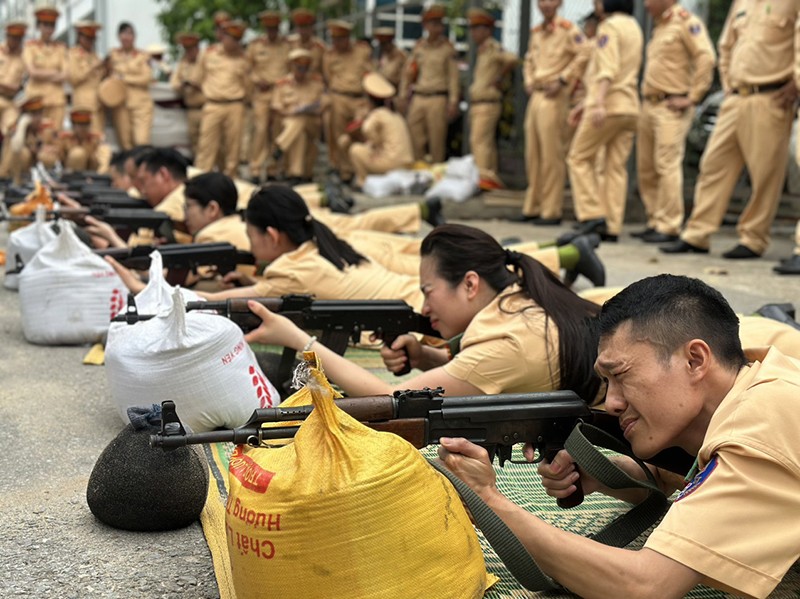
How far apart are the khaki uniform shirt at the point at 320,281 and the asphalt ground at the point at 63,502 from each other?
2.65 feet

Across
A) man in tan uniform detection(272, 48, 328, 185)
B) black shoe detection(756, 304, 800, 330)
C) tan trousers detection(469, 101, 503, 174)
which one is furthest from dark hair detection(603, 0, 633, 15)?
man in tan uniform detection(272, 48, 328, 185)

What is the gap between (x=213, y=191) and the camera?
589 cm

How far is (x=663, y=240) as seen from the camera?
29.9 feet

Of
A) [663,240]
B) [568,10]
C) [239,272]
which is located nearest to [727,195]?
[663,240]

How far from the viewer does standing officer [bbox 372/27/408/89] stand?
1403 cm

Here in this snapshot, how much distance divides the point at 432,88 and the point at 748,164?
600cm

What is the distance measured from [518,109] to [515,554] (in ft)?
35.5

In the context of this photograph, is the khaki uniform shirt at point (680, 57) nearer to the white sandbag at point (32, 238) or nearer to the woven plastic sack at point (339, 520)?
the white sandbag at point (32, 238)

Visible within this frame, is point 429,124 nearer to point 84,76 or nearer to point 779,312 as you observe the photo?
point 84,76

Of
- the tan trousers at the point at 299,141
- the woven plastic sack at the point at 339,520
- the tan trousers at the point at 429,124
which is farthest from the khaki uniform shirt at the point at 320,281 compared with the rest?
the tan trousers at the point at 299,141

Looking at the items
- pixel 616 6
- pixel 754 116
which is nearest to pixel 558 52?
pixel 616 6

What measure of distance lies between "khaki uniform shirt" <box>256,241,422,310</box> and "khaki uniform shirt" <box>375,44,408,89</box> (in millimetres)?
9708

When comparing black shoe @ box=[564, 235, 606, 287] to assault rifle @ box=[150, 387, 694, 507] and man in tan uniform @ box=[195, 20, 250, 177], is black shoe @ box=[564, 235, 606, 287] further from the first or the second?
man in tan uniform @ box=[195, 20, 250, 177]

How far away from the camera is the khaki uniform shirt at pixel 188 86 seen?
15.0 meters
